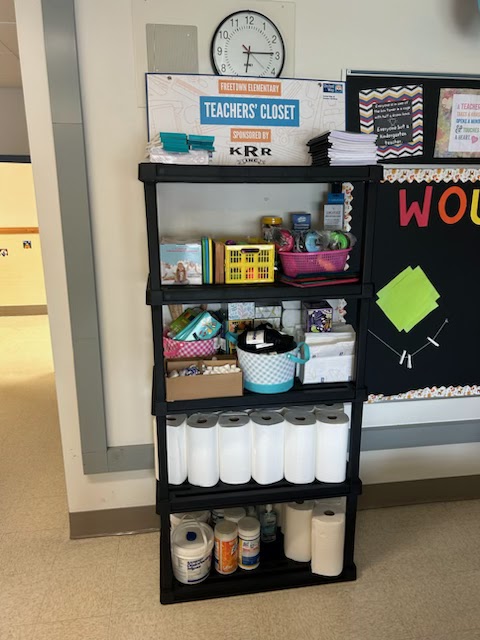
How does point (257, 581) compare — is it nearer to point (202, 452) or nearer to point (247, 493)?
point (247, 493)

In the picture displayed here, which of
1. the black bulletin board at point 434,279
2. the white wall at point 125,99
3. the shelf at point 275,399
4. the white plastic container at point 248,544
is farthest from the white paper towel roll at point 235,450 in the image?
the black bulletin board at point 434,279

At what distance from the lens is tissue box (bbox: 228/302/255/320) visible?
72.2 inches

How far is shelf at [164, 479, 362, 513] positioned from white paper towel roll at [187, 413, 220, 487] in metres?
0.03

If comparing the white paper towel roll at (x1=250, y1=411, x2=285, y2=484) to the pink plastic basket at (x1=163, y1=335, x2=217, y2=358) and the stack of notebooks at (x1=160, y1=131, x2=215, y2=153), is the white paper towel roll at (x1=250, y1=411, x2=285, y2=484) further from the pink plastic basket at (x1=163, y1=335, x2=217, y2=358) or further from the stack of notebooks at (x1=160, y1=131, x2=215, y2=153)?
the stack of notebooks at (x1=160, y1=131, x2=215, y2=153)

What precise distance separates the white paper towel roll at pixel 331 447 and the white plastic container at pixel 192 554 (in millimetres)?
496

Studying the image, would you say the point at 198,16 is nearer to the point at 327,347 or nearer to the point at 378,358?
the point at 327,347

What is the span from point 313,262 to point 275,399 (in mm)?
485

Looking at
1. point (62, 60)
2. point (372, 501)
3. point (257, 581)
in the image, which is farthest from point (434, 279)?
point (62, 60)

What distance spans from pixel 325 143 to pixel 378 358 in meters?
0.98

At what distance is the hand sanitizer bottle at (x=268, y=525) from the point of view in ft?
6.59

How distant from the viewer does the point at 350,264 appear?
6.71ft

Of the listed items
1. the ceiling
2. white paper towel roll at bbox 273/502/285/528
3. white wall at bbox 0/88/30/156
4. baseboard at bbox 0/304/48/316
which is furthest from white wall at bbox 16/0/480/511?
baseboard at bbox 0/304/48/316

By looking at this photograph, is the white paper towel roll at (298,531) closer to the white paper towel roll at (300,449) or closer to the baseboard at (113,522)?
the white paper towel roll at (300,449)

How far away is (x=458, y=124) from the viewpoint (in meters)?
1.93
